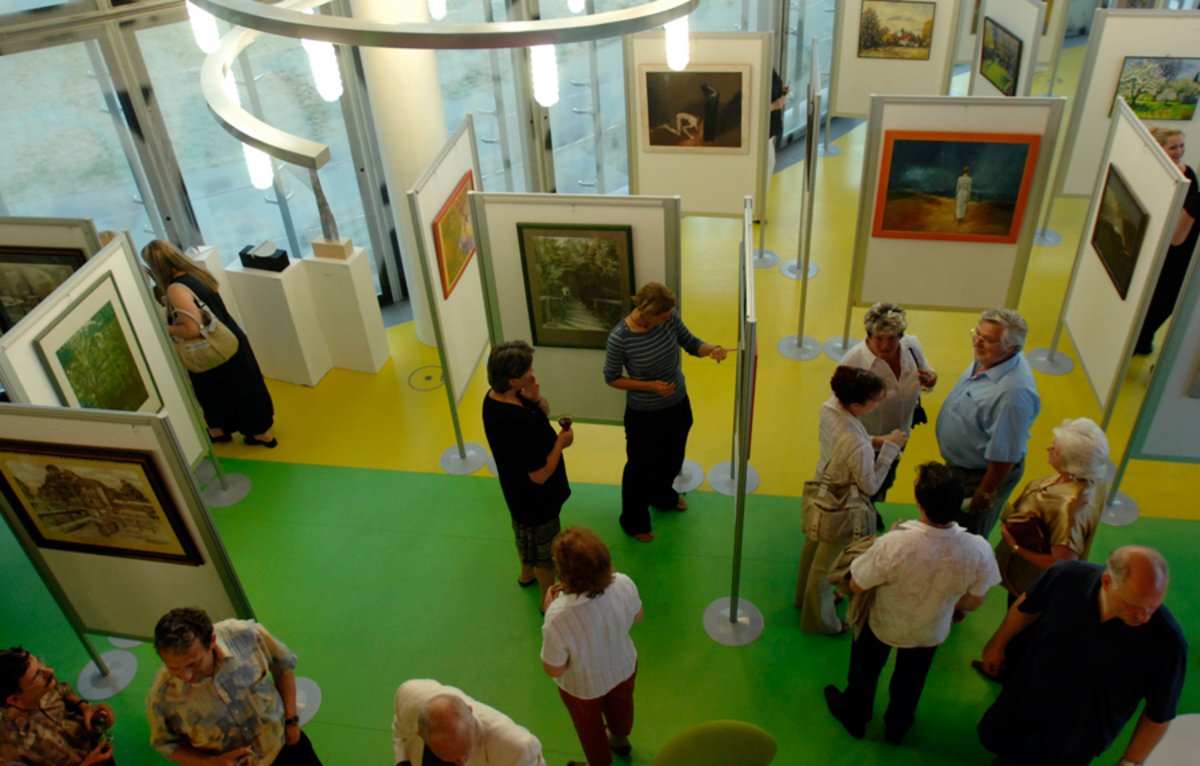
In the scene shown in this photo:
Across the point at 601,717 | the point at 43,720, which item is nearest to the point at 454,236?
the point at 601,717

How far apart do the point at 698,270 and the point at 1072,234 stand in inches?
136

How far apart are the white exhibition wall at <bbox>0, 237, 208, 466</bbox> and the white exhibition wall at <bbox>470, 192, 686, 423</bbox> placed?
1.89 m

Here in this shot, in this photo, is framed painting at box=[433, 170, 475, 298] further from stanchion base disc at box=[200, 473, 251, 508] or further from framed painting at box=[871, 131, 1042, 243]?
framed painting at box=[871, 131, 1042, 243]

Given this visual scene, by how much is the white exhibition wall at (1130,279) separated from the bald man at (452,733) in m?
4.16

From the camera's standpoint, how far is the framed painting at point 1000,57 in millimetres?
8164

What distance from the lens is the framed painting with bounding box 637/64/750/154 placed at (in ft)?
23.9

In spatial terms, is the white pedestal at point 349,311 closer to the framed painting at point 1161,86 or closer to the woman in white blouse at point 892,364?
the woman in white blouse at point 892,364

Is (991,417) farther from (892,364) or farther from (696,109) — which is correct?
(696,109)

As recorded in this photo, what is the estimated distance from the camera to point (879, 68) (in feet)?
30.9

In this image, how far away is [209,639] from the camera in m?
3.31

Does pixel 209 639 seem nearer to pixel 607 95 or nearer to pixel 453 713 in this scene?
pixel 453 713

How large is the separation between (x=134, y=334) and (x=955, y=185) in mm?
5022

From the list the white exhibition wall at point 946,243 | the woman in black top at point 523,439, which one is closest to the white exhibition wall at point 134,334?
the woman in black top at point 523,439

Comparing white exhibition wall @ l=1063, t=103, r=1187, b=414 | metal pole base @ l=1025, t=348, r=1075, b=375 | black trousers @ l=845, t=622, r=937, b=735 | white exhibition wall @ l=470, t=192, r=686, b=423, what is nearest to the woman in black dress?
white exhibition wall @ l=470, t=192, r=686, b=423
